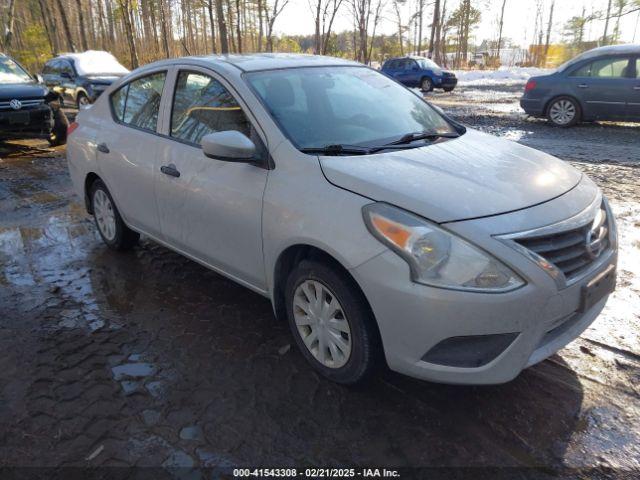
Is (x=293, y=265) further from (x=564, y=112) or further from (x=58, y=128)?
(x=564, y=112)

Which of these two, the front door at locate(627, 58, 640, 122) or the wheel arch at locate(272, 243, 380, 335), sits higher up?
the front door at locate(627, 58, 640, 122)

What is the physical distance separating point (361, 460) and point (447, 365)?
570mm

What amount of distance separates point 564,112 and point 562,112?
4cm

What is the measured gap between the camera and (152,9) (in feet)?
114

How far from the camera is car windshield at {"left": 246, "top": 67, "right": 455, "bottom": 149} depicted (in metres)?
3.09

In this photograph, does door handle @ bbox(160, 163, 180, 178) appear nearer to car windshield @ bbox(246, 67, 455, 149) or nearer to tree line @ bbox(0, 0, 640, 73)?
car windshield @ bbox(246, 67, 455, 149)

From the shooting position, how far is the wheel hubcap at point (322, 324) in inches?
104

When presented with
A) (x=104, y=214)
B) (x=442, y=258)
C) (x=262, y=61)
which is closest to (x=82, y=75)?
(x=104, y=214)

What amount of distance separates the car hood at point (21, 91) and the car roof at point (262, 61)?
278 inches

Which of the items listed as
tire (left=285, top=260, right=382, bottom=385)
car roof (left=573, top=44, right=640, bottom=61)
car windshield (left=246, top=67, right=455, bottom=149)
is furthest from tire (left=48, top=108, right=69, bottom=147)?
car roof (left=573, top=44, right=640, bottom=61)

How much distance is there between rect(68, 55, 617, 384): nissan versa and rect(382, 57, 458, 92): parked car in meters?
19.9

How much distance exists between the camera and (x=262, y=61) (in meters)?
3.61

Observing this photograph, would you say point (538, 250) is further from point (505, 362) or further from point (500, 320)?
point (505, 362)

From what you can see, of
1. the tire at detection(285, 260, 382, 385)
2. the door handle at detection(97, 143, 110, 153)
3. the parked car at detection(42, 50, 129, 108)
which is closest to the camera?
the tire at detection(285, 260, 382, 385)
